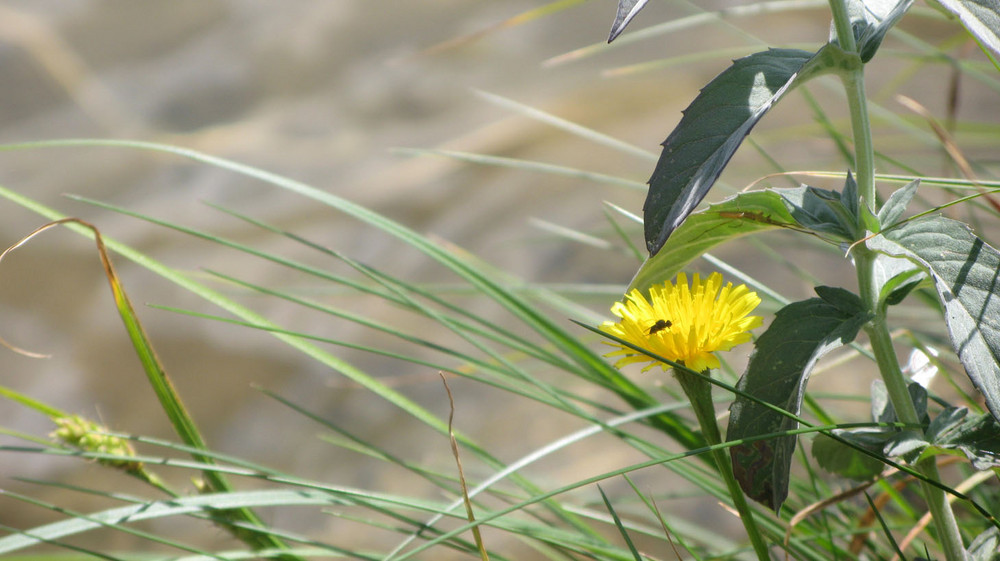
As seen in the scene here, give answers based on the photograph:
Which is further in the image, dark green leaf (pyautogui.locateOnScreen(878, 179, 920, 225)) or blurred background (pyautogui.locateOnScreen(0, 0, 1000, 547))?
blurred background (pyautogui.locateOnScreen(0, 0, 1000, 547))

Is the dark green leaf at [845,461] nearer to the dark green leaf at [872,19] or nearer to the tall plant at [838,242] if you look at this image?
the tall plant at [838,242]

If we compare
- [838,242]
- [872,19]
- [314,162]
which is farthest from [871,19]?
[314,162]

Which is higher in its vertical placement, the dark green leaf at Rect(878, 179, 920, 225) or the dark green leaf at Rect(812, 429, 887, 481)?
the dark green leaf at Rect(878, 179, 920, 225)

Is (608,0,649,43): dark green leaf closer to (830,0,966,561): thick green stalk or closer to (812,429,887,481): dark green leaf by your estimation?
(830,0,966,561): thick green stalk

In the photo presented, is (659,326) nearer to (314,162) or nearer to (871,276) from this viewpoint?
(871,276)

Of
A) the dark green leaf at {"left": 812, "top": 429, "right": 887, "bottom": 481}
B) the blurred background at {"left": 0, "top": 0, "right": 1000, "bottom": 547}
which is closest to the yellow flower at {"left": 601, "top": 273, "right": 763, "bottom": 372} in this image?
the dark green leaf at {"left": 812, "top": 429, "right": 887, "bottom": 481}

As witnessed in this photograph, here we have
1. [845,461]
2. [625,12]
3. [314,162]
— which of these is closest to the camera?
[625,12]

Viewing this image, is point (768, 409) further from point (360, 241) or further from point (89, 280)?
point (89, 280)
